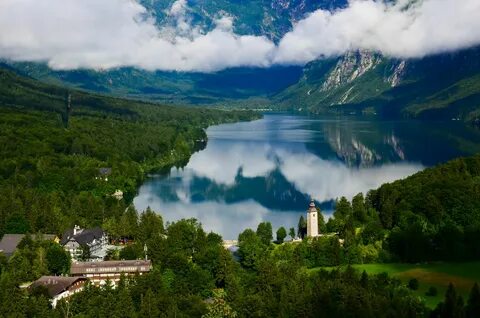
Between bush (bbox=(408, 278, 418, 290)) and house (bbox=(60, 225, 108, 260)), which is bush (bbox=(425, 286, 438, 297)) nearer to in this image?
bush (bbox=(408, 278, 418, 290))

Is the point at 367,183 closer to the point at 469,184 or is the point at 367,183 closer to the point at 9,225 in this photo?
the point at 469,184

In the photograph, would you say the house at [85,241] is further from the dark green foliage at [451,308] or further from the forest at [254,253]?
the dark green foliage at [451,308]

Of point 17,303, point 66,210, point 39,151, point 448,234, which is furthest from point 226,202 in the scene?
point 17,303

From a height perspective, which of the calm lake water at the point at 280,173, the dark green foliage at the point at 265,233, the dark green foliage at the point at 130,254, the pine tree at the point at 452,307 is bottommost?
the pine tree at the point at 452,307

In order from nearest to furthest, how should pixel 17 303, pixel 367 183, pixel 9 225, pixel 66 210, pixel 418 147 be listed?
pixel 17 303
pixel 9 225
pixel 66 210
pixel 367 183
pixel 418 147

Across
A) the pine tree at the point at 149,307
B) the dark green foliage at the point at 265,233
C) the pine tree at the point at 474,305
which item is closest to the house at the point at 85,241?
the dark green foliage at the point at 265,233

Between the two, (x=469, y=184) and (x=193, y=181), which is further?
(x=193, y=181)

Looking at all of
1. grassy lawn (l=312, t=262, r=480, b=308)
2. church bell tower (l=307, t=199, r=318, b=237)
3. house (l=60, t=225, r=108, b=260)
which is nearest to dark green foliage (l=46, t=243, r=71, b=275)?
Answer: house (l=60, t=225, r=108, b=260)
